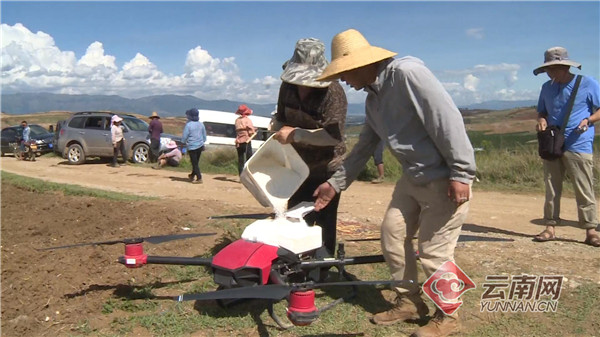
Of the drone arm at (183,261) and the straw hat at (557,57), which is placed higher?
the straw hat at (557,57)

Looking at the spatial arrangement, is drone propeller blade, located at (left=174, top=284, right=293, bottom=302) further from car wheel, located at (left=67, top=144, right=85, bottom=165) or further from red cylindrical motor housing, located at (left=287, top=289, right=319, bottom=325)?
car wheel, located at (left=67, top=144, right=85, bottom=165)

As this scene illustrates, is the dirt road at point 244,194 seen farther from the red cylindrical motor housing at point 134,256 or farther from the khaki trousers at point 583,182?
the red cylindrical motor housing at point 134,256

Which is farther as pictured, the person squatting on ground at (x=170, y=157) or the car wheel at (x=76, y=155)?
the car wheel at (x=76, y=155)

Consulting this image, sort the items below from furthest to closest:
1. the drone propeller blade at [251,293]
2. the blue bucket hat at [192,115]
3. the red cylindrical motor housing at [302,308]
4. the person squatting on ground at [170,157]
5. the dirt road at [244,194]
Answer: the person squatting on ground at [170,157]
the blue bucket hat at [192,115]
the dirt road at [244,194]
the drone propeller blade at [251,293]
the red cylindrical motor housing at [302,308]

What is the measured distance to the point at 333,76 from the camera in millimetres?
3293

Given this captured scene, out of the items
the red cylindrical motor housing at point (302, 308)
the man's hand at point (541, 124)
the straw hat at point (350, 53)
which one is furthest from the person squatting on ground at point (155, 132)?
the red cylindrical motor housing at point (302, 308)

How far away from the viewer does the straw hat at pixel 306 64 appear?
148 inches

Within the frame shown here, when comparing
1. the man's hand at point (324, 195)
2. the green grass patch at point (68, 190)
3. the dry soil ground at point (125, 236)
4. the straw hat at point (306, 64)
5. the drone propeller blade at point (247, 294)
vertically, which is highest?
the straw hat at point (306, 64)

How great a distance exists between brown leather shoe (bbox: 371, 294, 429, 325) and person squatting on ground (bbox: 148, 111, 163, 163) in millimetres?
13517

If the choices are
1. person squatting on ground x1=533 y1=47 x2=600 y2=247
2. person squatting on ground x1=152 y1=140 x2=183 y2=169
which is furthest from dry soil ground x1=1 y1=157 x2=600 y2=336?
person squatting on ground x1=152 y1=140 x2=183 y2=169

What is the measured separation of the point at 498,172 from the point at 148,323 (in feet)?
30.4

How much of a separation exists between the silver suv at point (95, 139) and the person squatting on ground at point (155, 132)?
54 centimetres

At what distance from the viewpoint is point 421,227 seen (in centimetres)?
336

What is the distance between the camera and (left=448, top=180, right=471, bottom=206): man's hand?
3.08m
